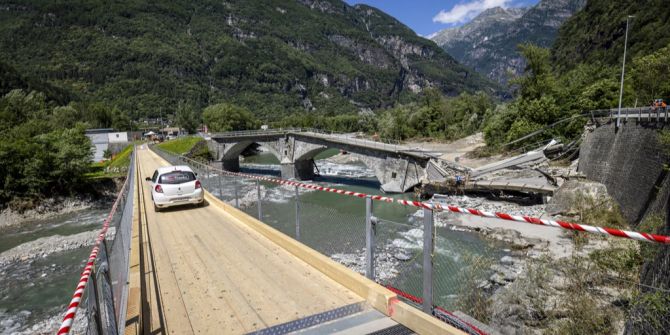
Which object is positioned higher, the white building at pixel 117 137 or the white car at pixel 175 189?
the white building at pixel 117 137

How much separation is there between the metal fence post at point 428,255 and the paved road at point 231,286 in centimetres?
123

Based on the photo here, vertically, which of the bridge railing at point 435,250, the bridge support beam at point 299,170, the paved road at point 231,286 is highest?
the bridge railing at point 435,250

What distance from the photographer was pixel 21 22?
641ft

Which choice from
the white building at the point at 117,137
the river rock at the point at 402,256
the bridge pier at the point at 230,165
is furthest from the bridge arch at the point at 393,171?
the white building at the point at 117,137

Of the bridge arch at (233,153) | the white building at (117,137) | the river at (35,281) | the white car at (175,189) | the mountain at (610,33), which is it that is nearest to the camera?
the white car at (175,189)

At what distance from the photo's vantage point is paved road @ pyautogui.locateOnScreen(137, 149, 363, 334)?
17.4 ft

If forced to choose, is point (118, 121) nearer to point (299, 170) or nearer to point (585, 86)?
point (299, 170)

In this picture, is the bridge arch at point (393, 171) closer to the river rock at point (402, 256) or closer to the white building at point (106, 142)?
the river rock at point (402, 256)

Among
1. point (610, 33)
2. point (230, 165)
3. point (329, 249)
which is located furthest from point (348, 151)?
point (610, 33)

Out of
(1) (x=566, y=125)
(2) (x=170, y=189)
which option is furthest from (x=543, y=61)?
(2) (x=170, y=189)

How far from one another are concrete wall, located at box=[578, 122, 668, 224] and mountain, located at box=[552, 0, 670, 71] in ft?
165

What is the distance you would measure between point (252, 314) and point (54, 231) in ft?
108

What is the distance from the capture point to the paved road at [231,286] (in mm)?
5301

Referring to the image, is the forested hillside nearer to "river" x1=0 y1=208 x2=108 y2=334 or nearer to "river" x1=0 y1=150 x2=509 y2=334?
"river" x1=0 y1=150 x2=509 y2=334
